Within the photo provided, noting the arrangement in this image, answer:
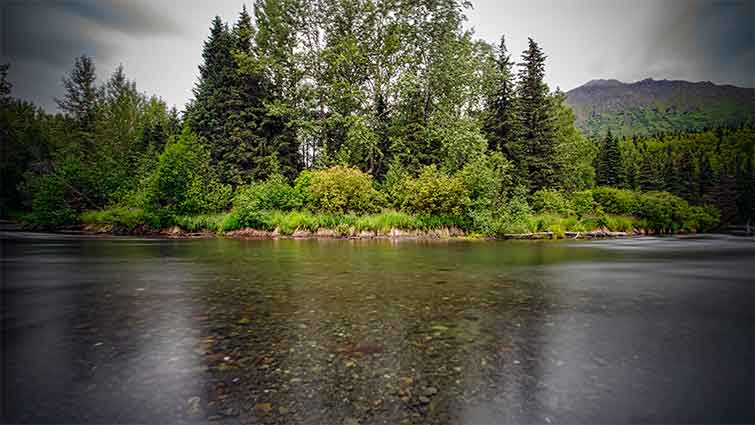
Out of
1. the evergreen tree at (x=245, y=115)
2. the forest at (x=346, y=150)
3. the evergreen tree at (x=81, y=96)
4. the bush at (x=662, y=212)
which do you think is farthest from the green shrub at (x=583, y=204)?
the evergreen tree at (x=81, y=96)

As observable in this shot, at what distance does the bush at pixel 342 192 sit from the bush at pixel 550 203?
14.3m

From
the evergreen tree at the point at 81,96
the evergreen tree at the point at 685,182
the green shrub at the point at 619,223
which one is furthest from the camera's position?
the evergreen tree at the point at 685,182

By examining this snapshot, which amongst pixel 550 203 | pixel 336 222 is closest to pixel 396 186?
pixel 336 222

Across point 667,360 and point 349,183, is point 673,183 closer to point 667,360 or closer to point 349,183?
point 349,183

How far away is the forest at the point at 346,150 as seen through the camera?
30406 mm

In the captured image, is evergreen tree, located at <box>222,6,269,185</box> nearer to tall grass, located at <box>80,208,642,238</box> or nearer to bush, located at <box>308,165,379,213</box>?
tall grass, located at <box>80,208,642,238</box>

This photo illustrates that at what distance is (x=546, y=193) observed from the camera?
33.5 m

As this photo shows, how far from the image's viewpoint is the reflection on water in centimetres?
323

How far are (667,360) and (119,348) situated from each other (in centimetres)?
665

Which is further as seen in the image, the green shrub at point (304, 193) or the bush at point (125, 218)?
the bush at point (125, 218)

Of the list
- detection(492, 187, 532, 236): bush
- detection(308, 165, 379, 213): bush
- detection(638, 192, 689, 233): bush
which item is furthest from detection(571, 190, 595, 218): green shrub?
detection(308, 165, 379, 213): bush

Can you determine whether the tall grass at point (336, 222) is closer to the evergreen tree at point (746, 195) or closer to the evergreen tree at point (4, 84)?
the evergreen tree at point (4, 84)

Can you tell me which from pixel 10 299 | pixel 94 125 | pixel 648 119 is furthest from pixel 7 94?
pixel 648 119

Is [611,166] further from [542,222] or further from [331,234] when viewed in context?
[331,234]
